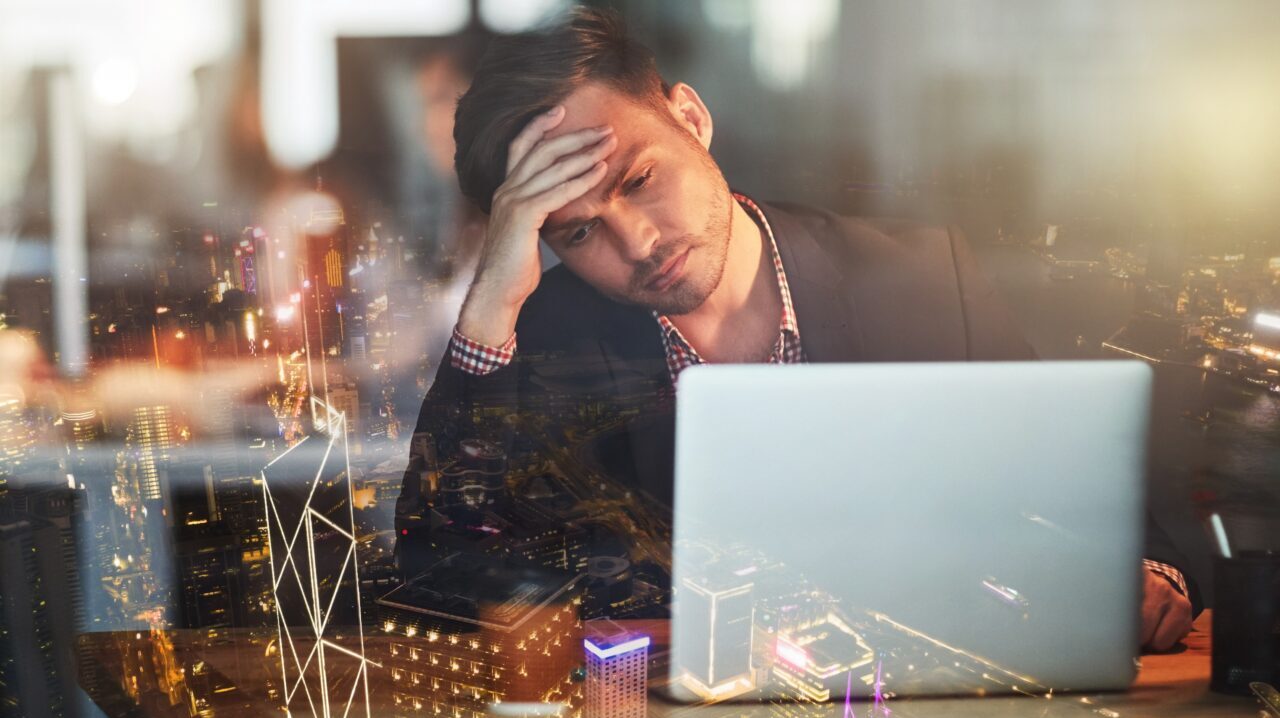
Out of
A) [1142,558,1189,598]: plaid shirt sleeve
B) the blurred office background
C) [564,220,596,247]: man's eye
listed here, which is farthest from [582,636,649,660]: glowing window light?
[1142,558,1189,598]: plaid shirt sleeve

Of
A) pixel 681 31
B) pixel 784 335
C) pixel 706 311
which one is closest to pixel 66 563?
pixel 706 311

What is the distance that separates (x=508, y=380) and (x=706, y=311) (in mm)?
464

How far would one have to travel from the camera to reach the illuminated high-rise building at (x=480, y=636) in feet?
5.59

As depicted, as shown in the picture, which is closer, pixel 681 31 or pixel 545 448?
pixel 681 31

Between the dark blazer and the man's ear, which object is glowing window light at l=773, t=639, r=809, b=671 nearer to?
the dark blazer

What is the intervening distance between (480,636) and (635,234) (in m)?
1.00

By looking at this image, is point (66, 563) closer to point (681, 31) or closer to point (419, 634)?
point (419, 634)

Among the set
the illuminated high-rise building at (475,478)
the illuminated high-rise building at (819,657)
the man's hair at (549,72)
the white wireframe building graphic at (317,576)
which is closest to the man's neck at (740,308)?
the man's hair at (549,72)

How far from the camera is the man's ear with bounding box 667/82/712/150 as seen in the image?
157 cm

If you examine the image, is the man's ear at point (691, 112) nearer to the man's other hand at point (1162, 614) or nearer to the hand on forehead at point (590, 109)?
the hand on forehead at point (590, 109)

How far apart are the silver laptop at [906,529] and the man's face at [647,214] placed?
0.23 meters

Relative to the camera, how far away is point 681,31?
1.56 meters

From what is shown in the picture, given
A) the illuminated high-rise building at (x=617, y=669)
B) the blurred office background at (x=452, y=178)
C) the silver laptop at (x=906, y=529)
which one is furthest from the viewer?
the illuminated high-rise building at (x=617, y=669)

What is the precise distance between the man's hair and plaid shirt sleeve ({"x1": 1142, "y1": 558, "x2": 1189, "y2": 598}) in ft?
5.14
